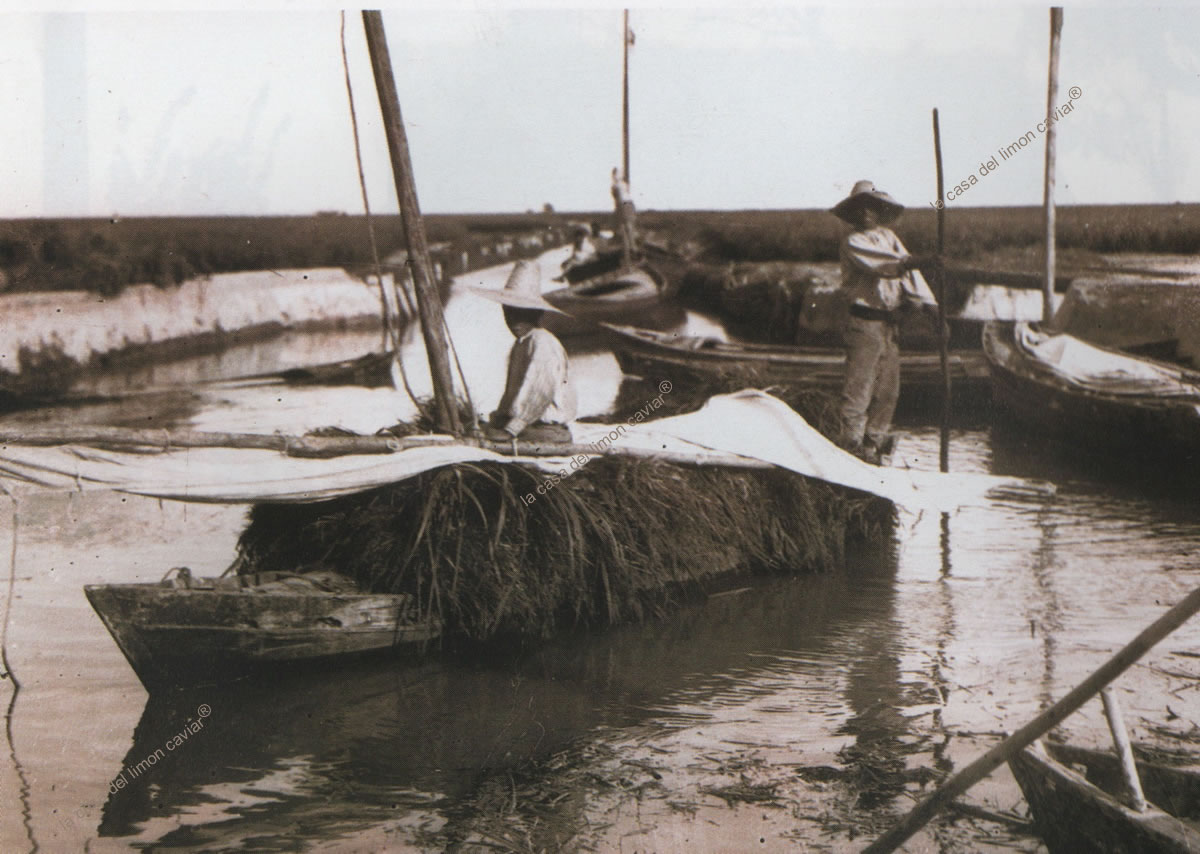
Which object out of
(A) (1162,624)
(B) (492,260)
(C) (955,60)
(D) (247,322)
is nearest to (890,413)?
(C) (955,60)

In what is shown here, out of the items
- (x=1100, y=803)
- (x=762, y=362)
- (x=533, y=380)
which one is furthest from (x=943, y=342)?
(x=1100, y=803)

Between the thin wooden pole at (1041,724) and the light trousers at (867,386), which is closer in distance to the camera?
the thin wooden pole at (1041,724)

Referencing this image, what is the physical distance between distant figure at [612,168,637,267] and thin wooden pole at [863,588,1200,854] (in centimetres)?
270

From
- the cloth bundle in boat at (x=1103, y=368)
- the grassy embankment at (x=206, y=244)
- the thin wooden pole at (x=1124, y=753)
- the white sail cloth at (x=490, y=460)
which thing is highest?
the grassy embankment at (x=206, y=244)

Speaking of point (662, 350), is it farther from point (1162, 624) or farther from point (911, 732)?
point (1162, 624)

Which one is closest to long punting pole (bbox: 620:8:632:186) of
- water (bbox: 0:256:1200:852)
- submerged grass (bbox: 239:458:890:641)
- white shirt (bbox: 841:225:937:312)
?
white shirt (bbox: 841:225:937:312)

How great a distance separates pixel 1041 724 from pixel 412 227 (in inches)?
111

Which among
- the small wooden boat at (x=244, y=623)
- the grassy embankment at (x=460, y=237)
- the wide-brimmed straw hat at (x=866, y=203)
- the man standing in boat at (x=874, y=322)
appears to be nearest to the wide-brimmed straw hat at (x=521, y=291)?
the grassy embankment at (x=460, y=237)

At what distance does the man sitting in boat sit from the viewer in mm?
4043

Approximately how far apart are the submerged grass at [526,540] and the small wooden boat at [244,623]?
14 centimetres

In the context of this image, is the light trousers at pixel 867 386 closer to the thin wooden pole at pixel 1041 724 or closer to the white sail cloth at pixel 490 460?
the white sail cloth at pixel 490 460

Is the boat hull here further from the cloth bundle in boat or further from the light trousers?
the cloth bundle in boat

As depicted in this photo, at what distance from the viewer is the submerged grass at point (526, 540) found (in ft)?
12.7

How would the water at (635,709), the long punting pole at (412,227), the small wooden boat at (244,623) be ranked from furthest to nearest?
1. the long punting pole at (412,227)
2. the small wooden boat at (244,623)
3. the water at (635,709)
